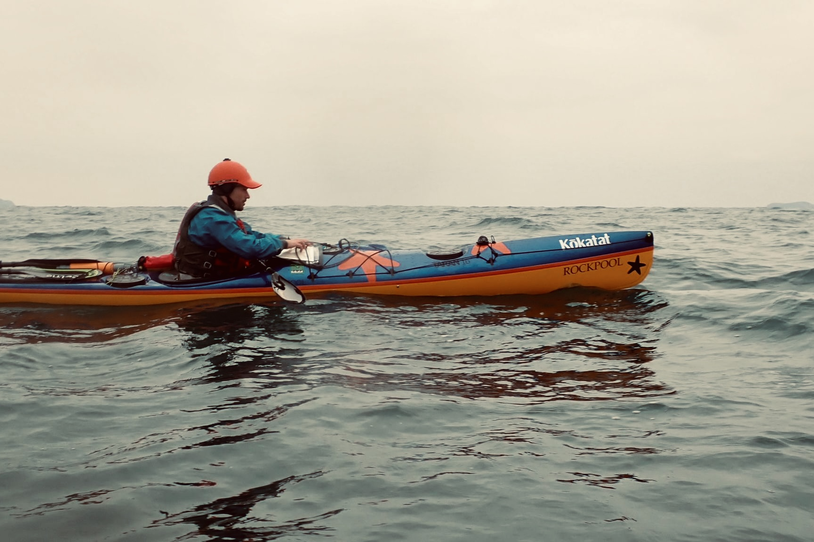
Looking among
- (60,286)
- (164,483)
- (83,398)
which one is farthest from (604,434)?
(60,286)

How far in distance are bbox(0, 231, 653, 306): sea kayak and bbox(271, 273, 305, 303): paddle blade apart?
0.22 metres

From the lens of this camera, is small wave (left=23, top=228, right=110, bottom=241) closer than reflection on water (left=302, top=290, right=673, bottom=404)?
No

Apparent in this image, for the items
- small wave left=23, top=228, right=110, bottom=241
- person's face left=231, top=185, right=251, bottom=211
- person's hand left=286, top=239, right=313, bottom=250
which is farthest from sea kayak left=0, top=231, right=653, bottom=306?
small wave left=23, top=228, right=110, bottom=241

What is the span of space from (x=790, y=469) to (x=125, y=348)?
16.2 feet

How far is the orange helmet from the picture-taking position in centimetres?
705

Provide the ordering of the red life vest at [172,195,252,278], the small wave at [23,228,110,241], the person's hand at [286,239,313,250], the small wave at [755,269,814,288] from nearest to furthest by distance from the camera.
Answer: the red life vest at [172,195,252,278] → the person's hand at [286,239,313,250] → the small wave at [755,269,814,288] → the small wave at [23,228,110,241]

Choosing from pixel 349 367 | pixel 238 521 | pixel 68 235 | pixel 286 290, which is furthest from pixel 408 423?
pixel 68 235

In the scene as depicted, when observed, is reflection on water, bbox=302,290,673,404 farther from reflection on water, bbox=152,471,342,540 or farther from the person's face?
the person's face

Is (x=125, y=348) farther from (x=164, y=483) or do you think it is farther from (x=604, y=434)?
(x=604, y=434)

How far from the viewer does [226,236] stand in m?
6.90

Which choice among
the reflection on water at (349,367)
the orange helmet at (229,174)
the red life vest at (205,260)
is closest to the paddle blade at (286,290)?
the reflection on water at (349,367)

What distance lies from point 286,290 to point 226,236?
859mm

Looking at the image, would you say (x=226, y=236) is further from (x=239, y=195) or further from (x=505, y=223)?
(x=505, y=223)

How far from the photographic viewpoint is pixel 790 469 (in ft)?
10.3
